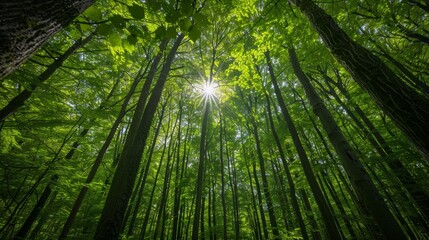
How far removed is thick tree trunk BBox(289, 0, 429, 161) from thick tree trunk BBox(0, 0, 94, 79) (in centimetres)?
210

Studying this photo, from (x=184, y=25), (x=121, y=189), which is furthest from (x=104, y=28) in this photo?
(x=121, y=189)

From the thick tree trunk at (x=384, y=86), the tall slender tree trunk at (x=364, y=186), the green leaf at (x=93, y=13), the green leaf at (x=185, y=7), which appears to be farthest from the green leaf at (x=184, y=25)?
the tall slender tree trunk at (x=364, y=186)

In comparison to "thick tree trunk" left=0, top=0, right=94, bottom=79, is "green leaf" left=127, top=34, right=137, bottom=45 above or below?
above

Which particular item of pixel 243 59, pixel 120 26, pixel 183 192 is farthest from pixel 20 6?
pixel 183 192

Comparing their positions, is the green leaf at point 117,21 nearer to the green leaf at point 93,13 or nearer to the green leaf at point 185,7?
the green leaf at point 93,13

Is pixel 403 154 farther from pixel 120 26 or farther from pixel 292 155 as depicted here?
pixel 120 26

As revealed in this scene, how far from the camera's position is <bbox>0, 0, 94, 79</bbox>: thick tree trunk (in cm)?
66

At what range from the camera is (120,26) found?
4.24 feet

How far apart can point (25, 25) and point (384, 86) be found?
217 cm

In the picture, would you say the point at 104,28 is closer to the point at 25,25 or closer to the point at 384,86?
the point at 25,25

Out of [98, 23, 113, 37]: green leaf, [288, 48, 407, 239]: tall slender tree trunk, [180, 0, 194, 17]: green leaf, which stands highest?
[180, 0, 194, 17]: green leaf

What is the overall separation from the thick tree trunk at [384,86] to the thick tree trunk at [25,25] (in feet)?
6.88

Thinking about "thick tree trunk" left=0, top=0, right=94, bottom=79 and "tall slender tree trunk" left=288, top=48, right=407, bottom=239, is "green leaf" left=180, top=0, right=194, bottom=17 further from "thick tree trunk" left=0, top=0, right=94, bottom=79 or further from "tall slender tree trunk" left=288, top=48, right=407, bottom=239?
"tall slender tree trunk" left=288, top=48, right=407, bottom=239

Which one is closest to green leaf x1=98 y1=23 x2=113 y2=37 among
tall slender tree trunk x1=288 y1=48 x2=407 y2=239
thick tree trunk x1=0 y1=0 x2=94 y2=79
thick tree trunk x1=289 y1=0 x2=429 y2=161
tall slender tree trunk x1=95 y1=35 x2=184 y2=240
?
thick tree trunk x1=0 y1=0 x2=94 y2=79
